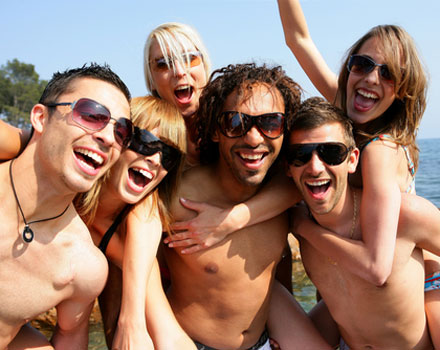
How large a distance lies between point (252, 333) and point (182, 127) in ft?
6.47

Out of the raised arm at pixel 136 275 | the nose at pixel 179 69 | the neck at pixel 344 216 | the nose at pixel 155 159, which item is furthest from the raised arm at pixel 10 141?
the neck at pixel 344 216

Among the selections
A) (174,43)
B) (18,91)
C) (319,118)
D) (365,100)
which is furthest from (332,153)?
(18,91)

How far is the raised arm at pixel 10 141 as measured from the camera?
2.65m

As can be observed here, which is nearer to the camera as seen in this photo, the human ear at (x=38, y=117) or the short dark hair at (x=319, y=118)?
the human ear at (x=38, y=117)

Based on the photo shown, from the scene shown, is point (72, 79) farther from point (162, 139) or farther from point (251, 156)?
point (251, 156)

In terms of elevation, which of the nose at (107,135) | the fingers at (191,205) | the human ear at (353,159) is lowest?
the fingers at (191,205)

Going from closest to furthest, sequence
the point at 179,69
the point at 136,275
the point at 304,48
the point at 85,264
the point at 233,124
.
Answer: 1. the point at 85,264
2. the point at 136,275
3. the point at 233,124
4. the point at 179,69
5. the point at 304,48

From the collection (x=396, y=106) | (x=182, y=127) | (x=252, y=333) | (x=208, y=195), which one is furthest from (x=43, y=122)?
(x=396, y=106)

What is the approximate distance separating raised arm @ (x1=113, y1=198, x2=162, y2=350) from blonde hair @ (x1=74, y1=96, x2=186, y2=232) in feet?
0.51

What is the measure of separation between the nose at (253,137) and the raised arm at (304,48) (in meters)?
1.62

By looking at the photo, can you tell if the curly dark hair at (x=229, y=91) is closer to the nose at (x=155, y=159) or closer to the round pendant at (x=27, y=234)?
the nose at (x=155, y=159)

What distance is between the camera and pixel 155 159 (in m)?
3.31

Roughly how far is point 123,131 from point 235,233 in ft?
4.71

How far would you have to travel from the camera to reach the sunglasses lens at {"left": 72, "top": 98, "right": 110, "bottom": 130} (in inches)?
105
